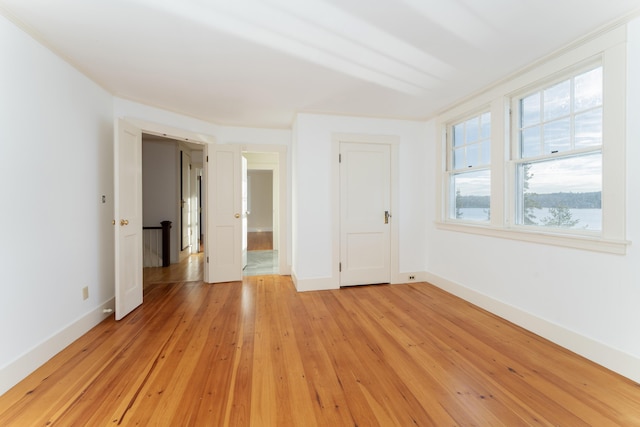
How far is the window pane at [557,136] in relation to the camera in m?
2.38

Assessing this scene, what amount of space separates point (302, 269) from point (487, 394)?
2503 millimetres

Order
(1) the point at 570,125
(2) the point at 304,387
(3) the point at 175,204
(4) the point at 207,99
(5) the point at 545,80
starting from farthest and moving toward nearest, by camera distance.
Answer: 1. (3) the point at 175,204
2. (4) the point at 207,99
3. (5) the point at 545,80
4. (1) the point at 570,125
5. (2) the point at 304,387

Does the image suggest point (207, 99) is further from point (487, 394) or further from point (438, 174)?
point (487, 394)

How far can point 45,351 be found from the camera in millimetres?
2127

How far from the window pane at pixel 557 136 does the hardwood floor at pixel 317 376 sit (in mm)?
1701

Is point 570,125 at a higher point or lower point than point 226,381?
higher

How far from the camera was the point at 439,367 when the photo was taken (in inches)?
80.4

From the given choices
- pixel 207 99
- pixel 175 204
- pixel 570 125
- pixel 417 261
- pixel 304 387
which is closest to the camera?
pixel 304 387

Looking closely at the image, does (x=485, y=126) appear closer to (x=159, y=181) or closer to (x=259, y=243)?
(x=159, y=181)

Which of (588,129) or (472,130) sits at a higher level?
(472,130)

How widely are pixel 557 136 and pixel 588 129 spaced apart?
0.24 m

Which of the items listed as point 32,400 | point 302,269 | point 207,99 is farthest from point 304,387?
point 207,99

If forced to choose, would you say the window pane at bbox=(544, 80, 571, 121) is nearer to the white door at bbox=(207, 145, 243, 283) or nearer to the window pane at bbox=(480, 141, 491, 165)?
the window pane at bbox=(480, 141, 491, 165)

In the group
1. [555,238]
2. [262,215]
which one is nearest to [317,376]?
[555,238]
